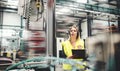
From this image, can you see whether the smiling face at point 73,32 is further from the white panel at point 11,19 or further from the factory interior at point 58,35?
the white panel at point 11,19

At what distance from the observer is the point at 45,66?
9.36 feet

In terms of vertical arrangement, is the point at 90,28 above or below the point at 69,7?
below

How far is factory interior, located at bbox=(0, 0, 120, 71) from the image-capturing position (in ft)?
9.08

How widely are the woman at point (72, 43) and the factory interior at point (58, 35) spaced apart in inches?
1.5

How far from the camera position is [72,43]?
9.34 feet

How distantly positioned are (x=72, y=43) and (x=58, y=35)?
20cm

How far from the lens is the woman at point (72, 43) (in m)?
2.83

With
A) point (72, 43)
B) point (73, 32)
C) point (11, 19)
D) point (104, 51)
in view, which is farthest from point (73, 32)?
point (11, 19)

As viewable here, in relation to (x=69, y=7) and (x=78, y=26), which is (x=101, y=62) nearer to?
(x=78, y=26)

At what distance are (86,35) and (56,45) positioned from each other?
0.38 m

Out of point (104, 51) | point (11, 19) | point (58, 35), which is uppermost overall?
point (11, 19)

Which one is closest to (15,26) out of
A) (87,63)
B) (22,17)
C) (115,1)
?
(22,17)

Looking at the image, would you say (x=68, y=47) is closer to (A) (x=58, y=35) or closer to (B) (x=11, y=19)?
(A) (x=58, y=35)

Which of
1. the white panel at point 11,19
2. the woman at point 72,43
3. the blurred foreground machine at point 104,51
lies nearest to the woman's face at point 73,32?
the woman at point 72,43
